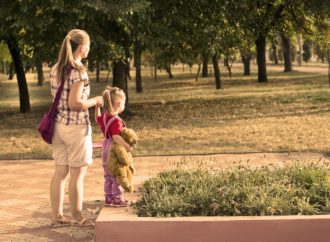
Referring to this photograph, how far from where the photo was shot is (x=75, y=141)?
21.0 ft

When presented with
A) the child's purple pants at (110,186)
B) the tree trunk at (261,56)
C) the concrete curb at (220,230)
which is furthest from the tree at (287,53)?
the concrete curb at (220,230)

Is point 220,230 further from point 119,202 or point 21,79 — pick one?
point 21,79

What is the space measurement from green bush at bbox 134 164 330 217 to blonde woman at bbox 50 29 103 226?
2.29 ft

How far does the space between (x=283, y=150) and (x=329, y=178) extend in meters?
5.49

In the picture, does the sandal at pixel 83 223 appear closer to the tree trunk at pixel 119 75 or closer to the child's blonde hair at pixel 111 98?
the child's blonde hair at pixel 111 98

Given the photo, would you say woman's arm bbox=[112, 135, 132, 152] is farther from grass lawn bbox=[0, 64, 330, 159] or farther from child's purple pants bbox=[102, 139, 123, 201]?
grass lawn bbox=[0, 64, 330, 159]

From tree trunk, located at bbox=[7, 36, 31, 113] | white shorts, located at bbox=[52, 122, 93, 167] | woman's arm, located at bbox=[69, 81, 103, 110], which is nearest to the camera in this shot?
woman's arm, located at bbox=[69, 81, 103, 110]

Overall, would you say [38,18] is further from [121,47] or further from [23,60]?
[23,60]

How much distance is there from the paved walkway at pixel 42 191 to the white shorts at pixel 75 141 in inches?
26.9

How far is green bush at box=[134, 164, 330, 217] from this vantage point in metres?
5.66

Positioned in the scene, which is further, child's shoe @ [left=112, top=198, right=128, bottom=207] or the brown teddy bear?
the brown teddy bear

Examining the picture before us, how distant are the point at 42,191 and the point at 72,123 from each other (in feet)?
8.38

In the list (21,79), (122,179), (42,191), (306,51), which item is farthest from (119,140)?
(306,51)

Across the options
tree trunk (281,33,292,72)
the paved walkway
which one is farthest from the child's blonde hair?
tree trunk (281,33,292,72)
